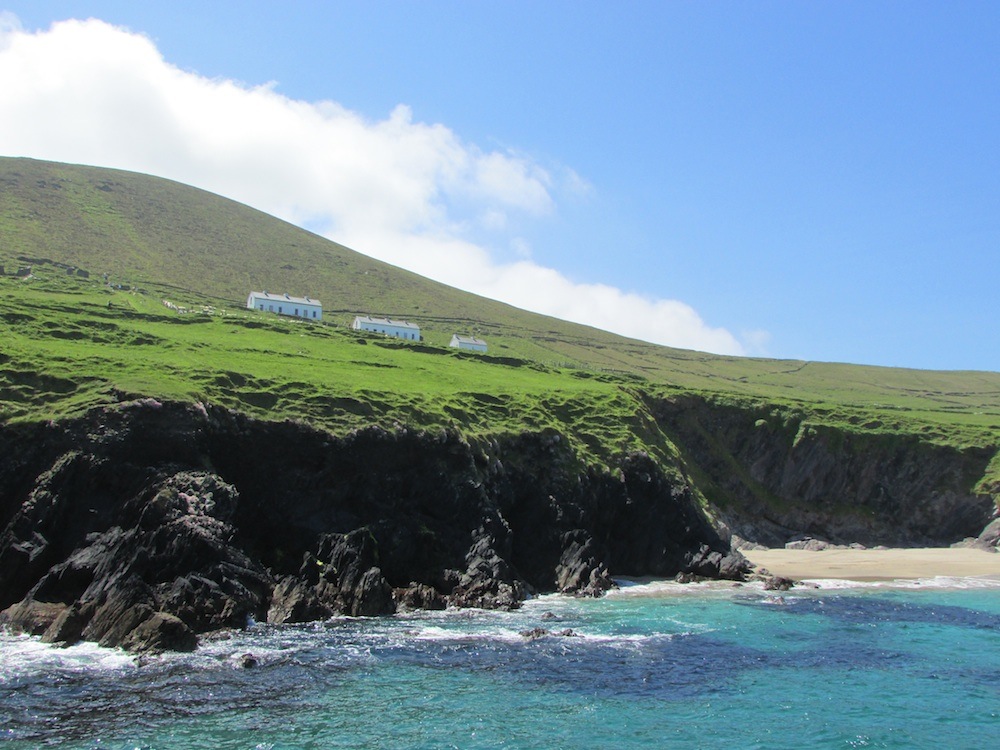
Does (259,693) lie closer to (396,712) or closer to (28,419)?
(396,712)

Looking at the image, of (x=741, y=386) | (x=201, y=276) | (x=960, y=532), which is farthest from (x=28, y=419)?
(x=741, y=386)

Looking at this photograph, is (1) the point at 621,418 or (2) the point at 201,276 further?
(2) the point at 201,276

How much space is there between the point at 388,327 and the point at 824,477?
263 feet

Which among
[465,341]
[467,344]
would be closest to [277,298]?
[465,341]

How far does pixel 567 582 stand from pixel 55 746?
37.5 meters

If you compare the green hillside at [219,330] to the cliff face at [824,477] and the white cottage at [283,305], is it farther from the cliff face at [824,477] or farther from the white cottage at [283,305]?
the cliff face at [824,477]

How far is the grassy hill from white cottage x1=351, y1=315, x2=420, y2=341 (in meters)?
6.44

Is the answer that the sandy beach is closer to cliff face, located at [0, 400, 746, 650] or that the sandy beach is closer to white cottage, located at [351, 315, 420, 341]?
cliff face, located at [0, 400, 746, 650]

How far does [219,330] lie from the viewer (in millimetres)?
88125

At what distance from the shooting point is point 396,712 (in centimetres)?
2880

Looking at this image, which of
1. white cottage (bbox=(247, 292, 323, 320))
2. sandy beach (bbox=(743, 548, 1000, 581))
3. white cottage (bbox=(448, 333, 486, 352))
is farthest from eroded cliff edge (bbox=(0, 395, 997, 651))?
white cottage (bbox=(247, 292, 323, 320))

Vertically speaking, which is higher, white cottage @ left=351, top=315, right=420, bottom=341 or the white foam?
white cottage @ left=351, top=315, right=420, bottom=341

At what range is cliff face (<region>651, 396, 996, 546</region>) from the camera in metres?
90.4

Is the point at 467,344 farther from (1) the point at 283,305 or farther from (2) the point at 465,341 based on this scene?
(1) the point at 283,305
